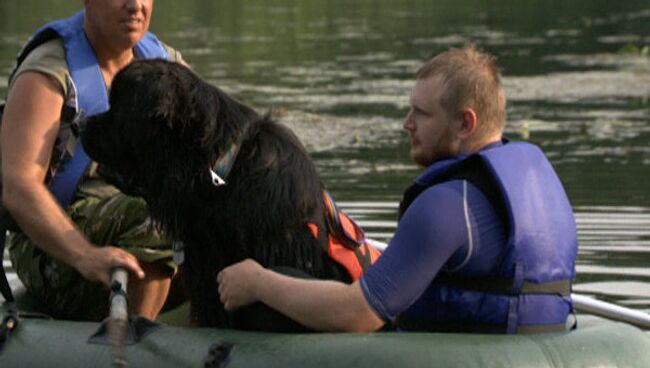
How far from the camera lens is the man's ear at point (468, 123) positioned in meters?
4.16

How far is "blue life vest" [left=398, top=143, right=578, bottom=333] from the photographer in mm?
4094

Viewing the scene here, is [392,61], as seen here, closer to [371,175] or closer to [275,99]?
[275,99]

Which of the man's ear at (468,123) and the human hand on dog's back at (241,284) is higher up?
the man's ear at (468,123)

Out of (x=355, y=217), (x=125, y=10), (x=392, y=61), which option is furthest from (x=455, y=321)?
(x=392, y=61)

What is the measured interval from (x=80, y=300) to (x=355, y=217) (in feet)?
13.3

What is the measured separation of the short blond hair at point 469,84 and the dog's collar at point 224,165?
0.74 meters

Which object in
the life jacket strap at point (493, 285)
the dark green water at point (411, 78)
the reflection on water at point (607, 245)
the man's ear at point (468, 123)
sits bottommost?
the dark green water at point (411, 78)

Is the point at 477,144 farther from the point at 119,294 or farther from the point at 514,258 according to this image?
the point at 119,294

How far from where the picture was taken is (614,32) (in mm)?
20828

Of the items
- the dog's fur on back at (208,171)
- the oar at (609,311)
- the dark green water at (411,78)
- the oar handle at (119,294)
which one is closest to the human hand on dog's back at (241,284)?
the dog's fur on back at (208,171)

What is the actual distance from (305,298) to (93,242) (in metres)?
1.28

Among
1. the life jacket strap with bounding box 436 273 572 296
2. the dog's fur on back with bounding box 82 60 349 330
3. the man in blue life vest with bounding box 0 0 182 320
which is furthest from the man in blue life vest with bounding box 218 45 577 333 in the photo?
the man in blue life vest with bounding box 0 0 182 320

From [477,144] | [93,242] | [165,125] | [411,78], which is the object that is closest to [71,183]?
[93,242]

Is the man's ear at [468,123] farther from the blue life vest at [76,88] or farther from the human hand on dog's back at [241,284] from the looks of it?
the blue life vest at [76,88]
